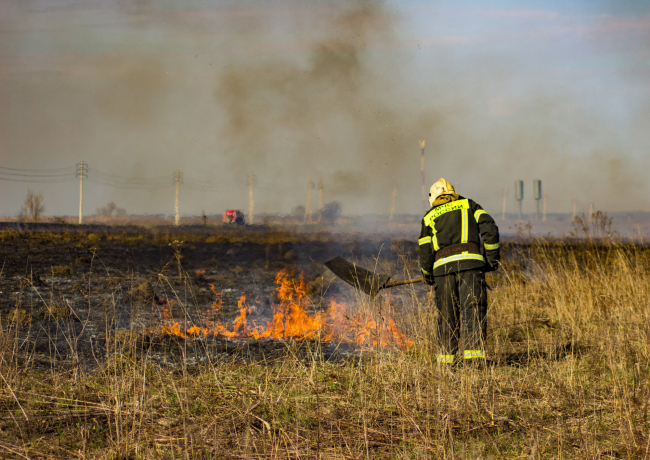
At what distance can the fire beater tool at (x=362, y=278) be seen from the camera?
6.05 meters

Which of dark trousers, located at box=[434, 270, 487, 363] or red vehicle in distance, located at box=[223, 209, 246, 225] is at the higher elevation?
red vehicle in distance, located at box=[223, 209, 246, 225]

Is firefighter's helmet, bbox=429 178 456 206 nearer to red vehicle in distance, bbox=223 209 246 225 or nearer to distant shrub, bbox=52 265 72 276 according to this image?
distant shrub, bbox=52 265 72 276

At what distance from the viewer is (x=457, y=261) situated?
5355 mm

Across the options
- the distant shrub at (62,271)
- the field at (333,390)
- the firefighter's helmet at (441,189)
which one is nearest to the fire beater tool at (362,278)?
the field at (333,390)

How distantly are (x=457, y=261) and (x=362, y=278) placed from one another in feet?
4.79

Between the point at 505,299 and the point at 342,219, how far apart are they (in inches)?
306

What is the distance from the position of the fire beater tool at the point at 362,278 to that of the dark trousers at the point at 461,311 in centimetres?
42

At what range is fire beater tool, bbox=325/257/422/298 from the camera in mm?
6055

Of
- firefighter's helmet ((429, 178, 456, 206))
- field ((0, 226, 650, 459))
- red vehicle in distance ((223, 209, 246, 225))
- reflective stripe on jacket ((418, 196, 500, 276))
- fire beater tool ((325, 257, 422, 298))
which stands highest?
red vehicle in distance ((223, 209, 246, 225))

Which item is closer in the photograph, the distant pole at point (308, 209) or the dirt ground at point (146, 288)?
the dirt ground at point (146, 288)

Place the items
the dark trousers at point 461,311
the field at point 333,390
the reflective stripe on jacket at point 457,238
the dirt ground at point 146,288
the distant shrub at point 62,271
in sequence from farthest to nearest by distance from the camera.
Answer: the distant shrub at point 62,271 → the dirt ground at point 146,288 → the reflective stripe on jacket at point 457,238 → the dark trousers at point 461,311 → the field at point 333,390

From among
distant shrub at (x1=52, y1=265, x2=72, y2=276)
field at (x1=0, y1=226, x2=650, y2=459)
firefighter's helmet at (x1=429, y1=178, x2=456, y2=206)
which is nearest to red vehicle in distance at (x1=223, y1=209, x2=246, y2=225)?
distant shrub at (x1=52, y1=265, x2=72, y2=276)

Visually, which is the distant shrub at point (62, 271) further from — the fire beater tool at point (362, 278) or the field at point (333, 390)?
the fire beater tool at point (362, 278)

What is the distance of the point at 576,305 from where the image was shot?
7.49 metres
